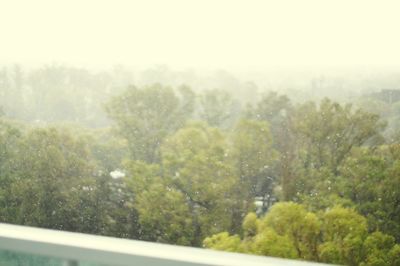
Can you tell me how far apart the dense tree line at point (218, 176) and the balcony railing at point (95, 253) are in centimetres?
232

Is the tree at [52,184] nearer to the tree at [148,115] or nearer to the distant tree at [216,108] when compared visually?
the tree at [148,115]

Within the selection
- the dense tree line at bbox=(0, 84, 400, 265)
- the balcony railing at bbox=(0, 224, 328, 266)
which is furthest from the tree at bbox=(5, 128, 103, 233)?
the balcony railing at bbox=(0, 224, 328, 266)

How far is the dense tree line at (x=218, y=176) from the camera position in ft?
10.8

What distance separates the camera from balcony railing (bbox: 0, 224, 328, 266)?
0.96 m

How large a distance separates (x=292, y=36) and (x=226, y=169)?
3.63ft

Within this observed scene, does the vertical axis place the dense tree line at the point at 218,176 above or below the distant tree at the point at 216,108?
below

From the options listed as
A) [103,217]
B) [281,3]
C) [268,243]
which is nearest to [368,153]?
[268,243]

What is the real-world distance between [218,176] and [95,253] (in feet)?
8.69

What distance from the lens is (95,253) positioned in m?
1.02

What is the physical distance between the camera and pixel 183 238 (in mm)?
3652

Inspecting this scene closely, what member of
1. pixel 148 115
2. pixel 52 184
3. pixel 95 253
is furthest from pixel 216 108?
pixel 95 253

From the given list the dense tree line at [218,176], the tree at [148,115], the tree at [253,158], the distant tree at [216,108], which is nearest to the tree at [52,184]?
the dense tree line at [218,176]

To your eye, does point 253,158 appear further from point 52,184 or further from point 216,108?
point 52,184

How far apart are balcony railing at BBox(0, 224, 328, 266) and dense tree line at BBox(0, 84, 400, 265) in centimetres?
232
